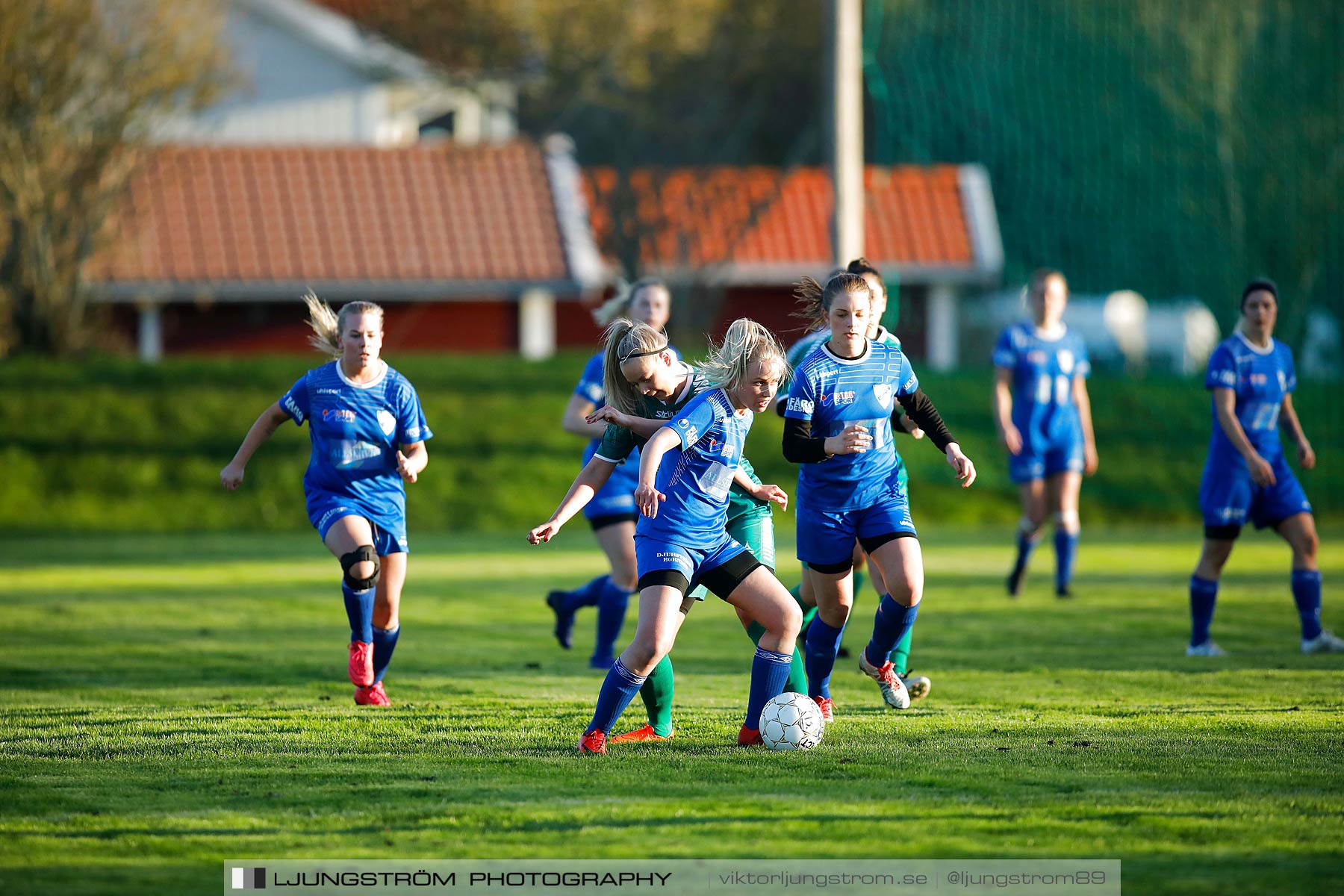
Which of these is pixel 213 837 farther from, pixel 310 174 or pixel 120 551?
pixel 310 174

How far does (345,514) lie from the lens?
755 cm

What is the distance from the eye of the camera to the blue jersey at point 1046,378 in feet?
39.1

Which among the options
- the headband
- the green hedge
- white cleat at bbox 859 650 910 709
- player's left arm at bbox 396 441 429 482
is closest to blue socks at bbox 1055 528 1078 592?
white cleat at bbox 859 650 910 709

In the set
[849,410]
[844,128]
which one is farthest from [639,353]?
[844,128]

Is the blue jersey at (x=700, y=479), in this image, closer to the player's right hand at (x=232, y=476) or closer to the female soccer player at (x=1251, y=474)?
the player's right hand at (x=232, y=476)

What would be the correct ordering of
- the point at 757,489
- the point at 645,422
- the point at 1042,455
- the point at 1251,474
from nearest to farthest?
1. the point at 645,422
2. the point at 757,489
3. the point at 1251,474
4. the point at 1042,455

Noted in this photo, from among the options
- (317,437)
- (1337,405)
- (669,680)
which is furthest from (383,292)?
(669,680)

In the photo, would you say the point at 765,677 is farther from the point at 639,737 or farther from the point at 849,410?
the point at 849,410

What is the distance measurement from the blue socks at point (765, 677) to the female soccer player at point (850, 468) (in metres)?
0.68

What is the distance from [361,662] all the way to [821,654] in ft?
7.25

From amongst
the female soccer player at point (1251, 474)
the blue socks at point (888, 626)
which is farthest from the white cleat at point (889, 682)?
the female soccer player at point (1251, 474)

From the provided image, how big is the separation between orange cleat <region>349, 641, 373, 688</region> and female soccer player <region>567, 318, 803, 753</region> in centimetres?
162

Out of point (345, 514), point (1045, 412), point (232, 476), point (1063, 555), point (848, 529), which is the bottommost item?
point (1063, 555)

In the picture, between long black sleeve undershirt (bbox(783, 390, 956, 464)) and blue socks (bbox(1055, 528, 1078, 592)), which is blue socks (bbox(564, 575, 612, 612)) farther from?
blue socks (bbox(1055, 528, 1078, 592))
